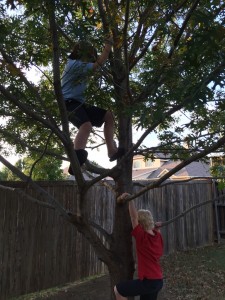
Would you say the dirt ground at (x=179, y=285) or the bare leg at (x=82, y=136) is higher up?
the bare leg at (x=82, y=136)

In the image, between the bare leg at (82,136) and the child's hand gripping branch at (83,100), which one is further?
the bare leg at (82,136)

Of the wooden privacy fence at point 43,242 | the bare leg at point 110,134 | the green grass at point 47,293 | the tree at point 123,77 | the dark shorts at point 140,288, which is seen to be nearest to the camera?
the tree at point 123,77

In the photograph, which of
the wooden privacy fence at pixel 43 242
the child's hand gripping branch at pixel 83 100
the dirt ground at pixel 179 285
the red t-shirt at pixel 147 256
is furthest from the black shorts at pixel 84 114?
the dirt ground at pixel 179 285

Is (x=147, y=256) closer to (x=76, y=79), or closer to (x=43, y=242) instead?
(x=76, y=79)

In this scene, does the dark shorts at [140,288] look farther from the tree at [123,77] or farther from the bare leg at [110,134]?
the bare leg at [110,134]

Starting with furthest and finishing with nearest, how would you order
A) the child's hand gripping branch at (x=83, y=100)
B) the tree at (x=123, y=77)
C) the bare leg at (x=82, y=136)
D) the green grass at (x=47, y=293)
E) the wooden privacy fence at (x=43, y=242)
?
the green grass at (x=47, y=293) → the wooden privacy fence at (x=43, y=242) → the bare leg at (x=82, y=136) → the child's hand gripping branch at (x=83, y=100) → the tree at (x=123, y=77)

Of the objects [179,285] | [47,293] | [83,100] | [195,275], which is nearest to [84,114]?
[83,100]

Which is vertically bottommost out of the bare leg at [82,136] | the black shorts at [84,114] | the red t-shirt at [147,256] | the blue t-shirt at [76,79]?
the red t-shirt at [147,256]

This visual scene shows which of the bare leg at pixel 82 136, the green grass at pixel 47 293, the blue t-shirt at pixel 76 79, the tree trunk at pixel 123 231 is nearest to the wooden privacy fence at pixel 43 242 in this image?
the green grass at pixel 47 293

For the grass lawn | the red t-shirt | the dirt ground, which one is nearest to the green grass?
the dirt ground

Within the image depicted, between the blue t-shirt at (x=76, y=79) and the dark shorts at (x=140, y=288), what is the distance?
1763mm

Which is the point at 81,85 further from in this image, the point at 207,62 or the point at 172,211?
the point at 172,211

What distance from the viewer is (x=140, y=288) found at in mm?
4094

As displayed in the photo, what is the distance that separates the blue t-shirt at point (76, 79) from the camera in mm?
3381
